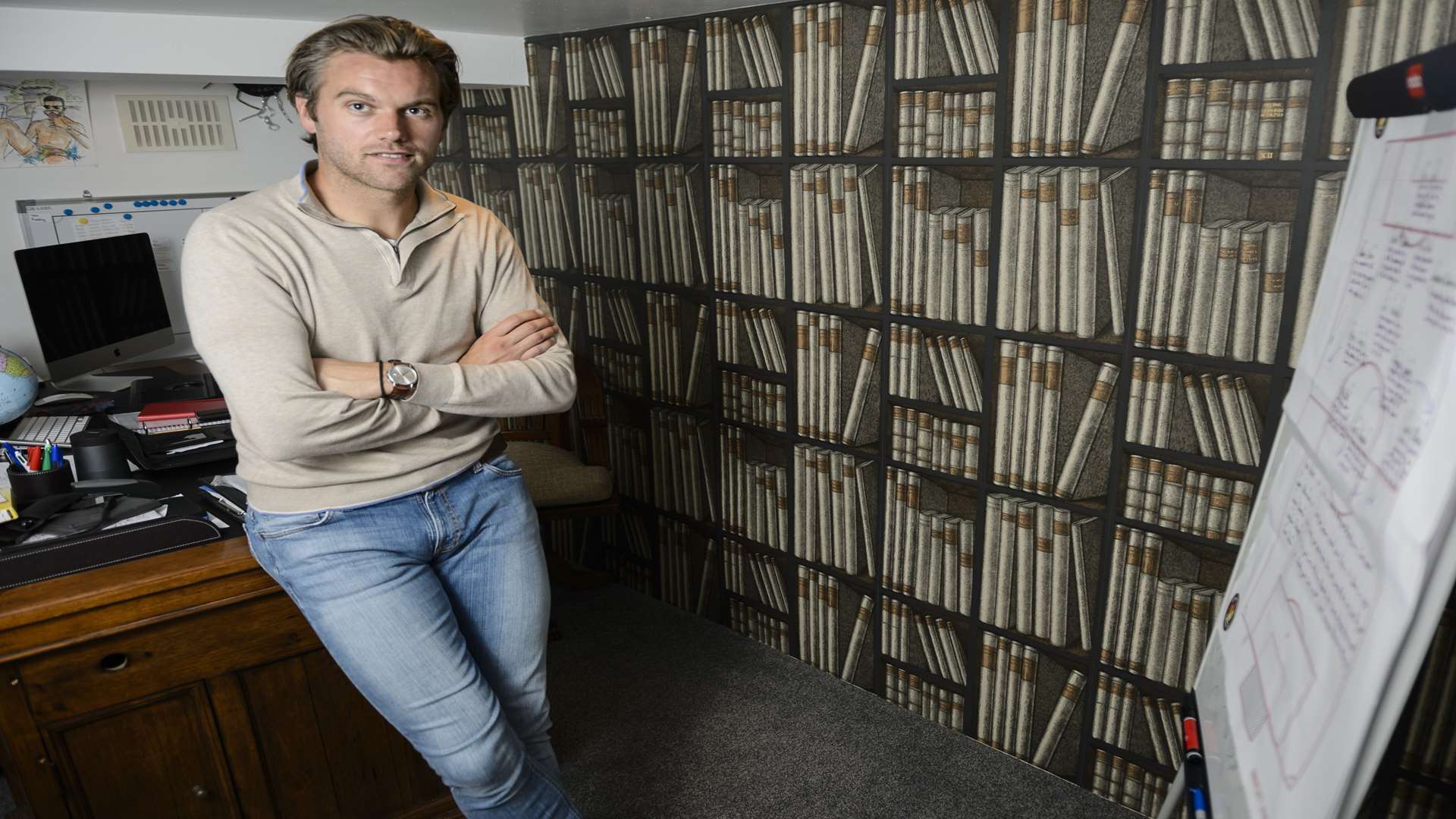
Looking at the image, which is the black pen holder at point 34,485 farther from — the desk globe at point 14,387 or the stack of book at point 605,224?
the stack of book at point 605,224

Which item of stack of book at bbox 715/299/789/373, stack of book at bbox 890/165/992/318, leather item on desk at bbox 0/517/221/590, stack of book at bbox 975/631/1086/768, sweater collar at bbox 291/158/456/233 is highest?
sweater collar at bbox 291/158/456/233

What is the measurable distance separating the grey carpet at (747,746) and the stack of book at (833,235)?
112cm

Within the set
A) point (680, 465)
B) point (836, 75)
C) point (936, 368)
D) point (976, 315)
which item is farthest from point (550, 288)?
point (976, 315)

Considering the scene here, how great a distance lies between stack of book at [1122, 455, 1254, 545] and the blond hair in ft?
5.11

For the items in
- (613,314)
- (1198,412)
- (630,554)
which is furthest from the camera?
(630,554)

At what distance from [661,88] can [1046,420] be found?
1.42m

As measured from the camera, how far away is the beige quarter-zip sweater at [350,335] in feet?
4.50

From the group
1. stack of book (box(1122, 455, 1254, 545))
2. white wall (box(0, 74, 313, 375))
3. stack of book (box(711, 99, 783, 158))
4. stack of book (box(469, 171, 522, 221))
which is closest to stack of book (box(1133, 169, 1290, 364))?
stack of book (box(1122, 455, 1254, 545))

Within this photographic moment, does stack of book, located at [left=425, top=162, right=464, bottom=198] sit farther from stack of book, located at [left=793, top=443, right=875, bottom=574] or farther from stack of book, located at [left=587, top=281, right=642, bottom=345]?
stack of book, located at [left=793, top=443, right=875, bottom=574]

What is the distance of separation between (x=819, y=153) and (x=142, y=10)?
171 centimetres

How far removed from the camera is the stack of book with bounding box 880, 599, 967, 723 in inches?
93.4

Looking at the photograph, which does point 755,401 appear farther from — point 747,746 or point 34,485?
point 34,485

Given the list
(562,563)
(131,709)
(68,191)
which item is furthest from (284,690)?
(68,191)

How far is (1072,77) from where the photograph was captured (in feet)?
5.91
